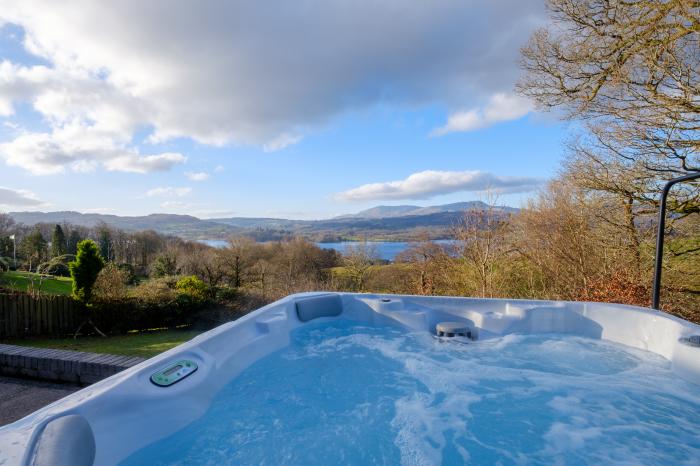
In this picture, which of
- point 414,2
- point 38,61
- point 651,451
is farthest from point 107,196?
point 651,451

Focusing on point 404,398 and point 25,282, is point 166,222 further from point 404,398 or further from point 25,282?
point 404,398

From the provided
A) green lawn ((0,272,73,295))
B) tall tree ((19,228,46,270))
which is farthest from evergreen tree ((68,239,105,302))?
tall tree ((19,228,46,270))

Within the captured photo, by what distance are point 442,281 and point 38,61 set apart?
726 cm

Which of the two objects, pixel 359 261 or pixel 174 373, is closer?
pixel 174 373

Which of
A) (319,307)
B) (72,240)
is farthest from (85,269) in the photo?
(72,240)

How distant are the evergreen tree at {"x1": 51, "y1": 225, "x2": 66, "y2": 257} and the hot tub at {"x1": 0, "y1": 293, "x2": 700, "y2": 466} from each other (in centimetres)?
2306

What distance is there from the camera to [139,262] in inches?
785

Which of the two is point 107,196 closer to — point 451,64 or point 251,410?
point 451,64

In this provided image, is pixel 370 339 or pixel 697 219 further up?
pixel 697 219

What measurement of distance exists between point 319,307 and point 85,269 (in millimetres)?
6888

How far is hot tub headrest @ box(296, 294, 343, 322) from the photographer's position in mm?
3184

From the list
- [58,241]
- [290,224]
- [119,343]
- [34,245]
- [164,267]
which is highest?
[290,224]

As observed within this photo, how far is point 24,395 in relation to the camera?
8.86 feet

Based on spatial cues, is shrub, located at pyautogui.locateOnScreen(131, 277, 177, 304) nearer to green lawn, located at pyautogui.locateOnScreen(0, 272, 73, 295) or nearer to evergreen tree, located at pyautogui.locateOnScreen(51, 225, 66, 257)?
green lawn, located at pyautogui.locateOnScreen(0, 272, 73, 295)
